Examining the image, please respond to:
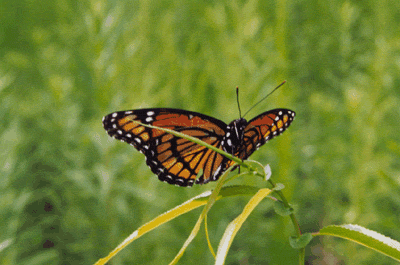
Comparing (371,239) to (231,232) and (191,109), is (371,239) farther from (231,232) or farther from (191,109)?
(191,109)

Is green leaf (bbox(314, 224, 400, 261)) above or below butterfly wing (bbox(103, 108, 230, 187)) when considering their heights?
below

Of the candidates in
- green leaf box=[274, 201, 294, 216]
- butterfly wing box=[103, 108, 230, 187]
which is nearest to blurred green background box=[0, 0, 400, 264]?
butterfly wing box=[103, 108, 230, 187]

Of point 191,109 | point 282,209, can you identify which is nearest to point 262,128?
point 282,209

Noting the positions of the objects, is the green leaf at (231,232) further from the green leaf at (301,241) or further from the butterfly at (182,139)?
the butterfly at (182,139)

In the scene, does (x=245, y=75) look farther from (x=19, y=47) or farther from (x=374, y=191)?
(x=19, y=47)

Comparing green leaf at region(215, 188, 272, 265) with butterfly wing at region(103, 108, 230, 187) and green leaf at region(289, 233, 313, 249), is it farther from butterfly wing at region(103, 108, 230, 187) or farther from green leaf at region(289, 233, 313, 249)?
butterfly wing at region(103, 108, 230, 187)

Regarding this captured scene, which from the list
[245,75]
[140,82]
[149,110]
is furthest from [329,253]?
[149,110]
